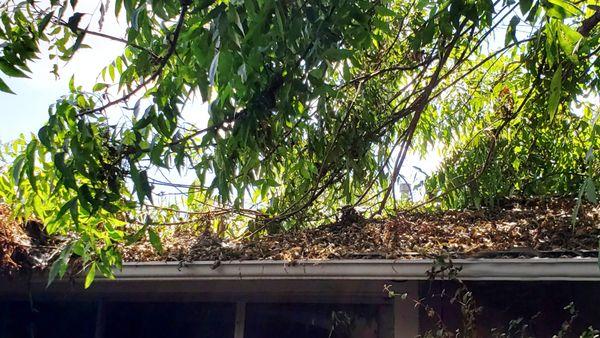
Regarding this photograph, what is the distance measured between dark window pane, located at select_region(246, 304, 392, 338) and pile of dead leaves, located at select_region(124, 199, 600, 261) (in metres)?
0.50

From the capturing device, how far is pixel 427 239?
455 cm

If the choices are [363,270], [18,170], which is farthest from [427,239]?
[18,170]

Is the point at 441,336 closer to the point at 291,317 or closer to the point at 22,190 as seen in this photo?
the point at 291,317

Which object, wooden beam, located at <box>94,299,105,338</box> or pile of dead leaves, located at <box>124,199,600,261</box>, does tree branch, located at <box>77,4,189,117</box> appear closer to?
pile of dead leaves, located at <box>124,199,600,261</box>

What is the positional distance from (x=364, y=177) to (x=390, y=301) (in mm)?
1154

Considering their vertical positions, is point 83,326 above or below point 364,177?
below

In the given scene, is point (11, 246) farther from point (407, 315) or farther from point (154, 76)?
point (407, 315)

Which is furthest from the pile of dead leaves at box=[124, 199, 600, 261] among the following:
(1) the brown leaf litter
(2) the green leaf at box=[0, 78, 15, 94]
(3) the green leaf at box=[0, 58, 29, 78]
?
(2) the green leaf at box=[0, 78, 15, 94]

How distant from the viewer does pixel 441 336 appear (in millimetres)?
3854

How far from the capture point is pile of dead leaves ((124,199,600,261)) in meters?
4.02

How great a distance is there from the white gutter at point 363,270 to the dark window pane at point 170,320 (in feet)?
2.80

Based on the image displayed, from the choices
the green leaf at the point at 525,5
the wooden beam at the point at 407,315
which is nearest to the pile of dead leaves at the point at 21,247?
the wooden beam at the point at 407,315

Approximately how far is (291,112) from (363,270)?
1.06 metres

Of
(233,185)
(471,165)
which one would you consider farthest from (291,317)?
(471,165)
